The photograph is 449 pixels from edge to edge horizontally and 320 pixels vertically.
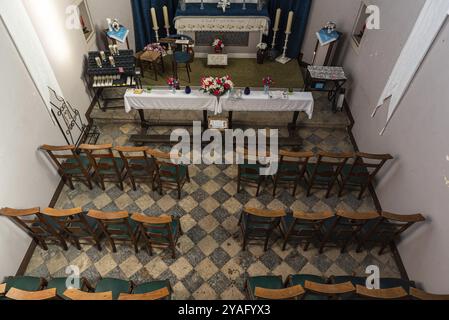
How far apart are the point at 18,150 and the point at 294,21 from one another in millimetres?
6786

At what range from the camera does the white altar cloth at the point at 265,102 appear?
5.87m

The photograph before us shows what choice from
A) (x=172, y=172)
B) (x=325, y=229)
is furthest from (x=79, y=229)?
(x=325, y=229)

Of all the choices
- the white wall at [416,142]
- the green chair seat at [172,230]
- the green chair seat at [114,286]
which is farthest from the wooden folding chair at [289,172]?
the green chair seat at [114,286]

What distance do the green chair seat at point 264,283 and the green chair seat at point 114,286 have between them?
5.00ft

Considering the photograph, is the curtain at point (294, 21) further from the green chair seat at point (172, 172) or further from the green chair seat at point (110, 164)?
the green chair seat at point (110, 164)

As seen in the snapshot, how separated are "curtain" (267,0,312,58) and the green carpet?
1.33 ft

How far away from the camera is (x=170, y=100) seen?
589cm

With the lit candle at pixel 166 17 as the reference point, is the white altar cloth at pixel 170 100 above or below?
below

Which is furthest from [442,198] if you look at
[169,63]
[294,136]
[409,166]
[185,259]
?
[169,63]

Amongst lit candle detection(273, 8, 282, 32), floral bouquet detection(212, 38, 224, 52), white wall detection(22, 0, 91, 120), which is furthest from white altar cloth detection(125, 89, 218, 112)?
lit candle detection(273, 8, 282, 32)

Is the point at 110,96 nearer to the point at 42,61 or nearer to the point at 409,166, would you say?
the point at 42,61

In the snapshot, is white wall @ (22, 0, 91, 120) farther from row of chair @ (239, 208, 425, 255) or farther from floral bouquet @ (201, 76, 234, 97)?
row of chair @ (239, 208, 425, 255)

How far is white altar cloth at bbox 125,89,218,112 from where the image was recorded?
5.83 meters

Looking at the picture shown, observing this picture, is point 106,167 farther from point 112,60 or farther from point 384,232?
point 384,232
